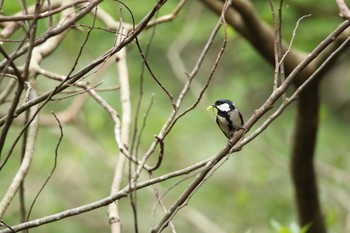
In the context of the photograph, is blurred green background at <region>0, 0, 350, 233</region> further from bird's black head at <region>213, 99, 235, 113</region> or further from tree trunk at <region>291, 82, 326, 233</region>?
bird's black head at <region>213, 99, 235, 113</region>

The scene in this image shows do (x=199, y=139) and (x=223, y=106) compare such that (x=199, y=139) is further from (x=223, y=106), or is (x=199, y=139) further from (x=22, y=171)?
(x=22, y=171)

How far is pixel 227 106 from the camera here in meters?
2.71

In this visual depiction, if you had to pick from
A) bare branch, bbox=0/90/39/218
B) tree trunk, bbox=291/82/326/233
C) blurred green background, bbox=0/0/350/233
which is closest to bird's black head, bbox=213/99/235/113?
bare branch, bbox=0/90/39/218

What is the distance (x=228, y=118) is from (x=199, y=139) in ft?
15.9

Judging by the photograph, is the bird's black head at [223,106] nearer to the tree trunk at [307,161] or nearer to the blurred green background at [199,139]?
the tree trunk at [307,161]

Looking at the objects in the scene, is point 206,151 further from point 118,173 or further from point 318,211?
point 118,173

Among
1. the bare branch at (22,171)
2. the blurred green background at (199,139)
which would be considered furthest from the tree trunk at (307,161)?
the bare branch at (22,171)

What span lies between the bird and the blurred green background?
240 cm

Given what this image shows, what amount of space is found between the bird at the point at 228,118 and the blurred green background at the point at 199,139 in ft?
7.86

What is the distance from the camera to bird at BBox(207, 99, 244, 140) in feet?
8.73

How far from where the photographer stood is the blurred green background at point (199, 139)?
562cm

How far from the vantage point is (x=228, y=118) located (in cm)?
266

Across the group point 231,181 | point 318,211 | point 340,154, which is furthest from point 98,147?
point 318,211

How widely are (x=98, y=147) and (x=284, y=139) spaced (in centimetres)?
189
